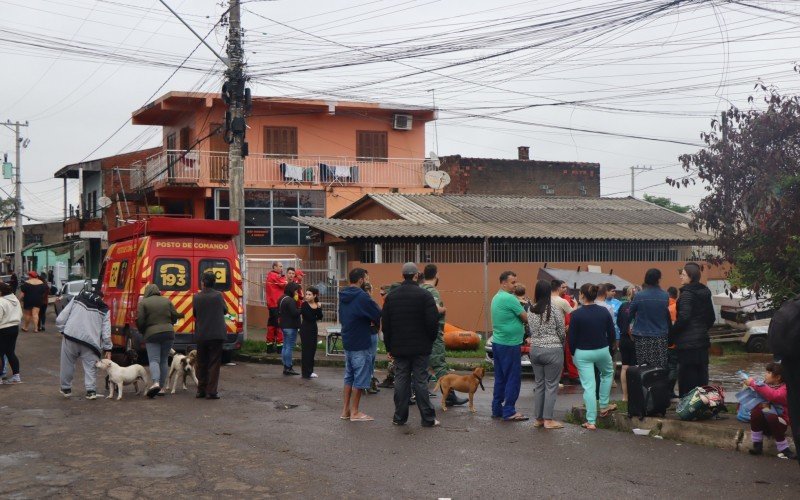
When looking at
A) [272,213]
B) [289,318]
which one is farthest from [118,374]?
[272,213]

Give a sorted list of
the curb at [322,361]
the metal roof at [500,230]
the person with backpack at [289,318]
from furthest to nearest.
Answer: the metal roof at [500,230]
the curb at [322,361]
the person with backpack at [289,318]

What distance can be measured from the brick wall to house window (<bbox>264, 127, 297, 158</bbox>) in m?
8.65

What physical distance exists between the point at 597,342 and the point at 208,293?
585cm

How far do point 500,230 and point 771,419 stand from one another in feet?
62.4

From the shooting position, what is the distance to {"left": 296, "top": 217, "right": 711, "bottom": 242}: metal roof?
25.8m

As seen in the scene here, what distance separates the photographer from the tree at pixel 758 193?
1127 centimetres

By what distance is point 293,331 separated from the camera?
16.6 metres

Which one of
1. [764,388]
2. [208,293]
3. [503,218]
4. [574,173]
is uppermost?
[574,173]

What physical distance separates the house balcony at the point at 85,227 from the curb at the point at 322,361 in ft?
90.0

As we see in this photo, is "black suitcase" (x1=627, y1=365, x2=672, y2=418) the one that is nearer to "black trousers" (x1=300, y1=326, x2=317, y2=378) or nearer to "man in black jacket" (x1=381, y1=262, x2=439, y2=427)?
"man in black jacket" (x1=381, y1=262, x2=439, y2=427)

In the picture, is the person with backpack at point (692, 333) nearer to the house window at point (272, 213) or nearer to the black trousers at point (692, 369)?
the black trousers at point (692, 369)

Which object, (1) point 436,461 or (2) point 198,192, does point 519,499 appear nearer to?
(1) point 436,461

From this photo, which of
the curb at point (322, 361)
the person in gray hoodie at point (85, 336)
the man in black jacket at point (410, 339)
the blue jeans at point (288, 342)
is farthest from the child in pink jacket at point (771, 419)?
the blue jeans at point (288, 342)

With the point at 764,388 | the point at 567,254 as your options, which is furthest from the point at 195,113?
the point at 764,388
